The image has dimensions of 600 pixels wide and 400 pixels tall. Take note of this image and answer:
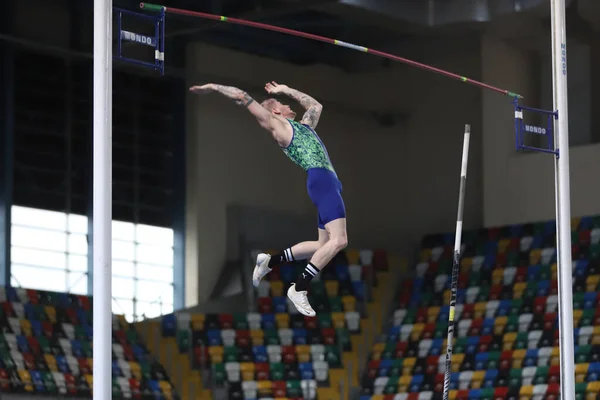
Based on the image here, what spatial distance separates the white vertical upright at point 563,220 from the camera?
10.6 meters

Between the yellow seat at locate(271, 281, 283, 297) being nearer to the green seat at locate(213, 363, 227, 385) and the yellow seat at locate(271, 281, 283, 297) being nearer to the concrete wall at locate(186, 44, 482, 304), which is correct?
the concrete wall at locate(186, 44, 482, 304)

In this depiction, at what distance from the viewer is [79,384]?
1756 cm

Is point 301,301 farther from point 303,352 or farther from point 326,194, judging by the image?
point 303,352

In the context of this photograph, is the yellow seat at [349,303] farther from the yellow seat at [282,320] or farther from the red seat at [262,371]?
the red seat at [262,371]

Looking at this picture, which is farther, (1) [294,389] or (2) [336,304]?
(2) [336,304]

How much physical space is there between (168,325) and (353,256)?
142 inches

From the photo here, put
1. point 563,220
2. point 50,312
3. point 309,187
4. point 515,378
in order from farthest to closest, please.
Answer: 1. point 515,378
2. point 50,312
3. point 563,220
4. point 309,187

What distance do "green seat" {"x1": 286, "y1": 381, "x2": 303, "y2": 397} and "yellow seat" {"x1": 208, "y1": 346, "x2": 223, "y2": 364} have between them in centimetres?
110

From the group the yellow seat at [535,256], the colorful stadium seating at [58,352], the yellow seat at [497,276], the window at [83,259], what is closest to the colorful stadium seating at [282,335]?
the window at [83,259]

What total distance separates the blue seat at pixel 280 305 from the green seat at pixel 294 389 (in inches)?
62.5

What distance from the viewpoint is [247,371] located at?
19.5 meters

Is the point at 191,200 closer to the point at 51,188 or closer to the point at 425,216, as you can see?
the point at 51,188

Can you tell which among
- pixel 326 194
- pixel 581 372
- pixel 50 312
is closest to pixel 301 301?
pixel 326 194

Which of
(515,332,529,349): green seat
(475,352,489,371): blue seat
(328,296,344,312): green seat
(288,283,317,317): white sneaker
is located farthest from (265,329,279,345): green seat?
(288,283,317,317): white sneaker
